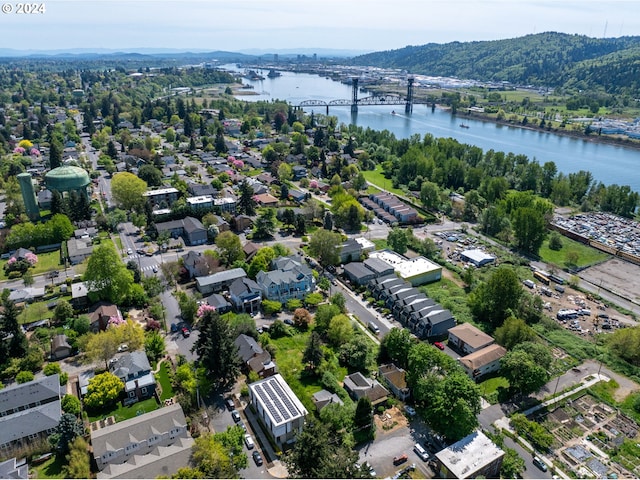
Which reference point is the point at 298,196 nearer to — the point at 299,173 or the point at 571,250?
the point at 299,173

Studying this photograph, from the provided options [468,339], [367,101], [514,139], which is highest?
[367,101]

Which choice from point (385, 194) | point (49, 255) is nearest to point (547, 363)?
point (385, 194)

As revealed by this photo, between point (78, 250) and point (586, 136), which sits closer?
point (78, 250)

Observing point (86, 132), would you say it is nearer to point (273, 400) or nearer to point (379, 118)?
point (379, 118)

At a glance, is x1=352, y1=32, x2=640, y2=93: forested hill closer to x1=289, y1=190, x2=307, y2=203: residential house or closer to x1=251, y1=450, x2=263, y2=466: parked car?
x1=289, y1=190, x2=307, y2=203: residential house

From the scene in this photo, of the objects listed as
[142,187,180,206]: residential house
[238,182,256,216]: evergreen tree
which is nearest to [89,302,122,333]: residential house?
[238,182,256,216]: evergreen tree

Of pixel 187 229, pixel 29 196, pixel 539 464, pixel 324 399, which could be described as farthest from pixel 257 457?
pixel 29 196
